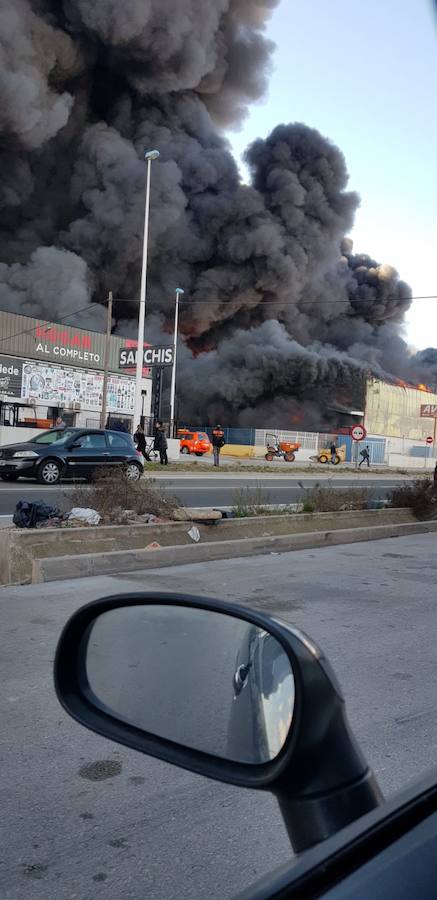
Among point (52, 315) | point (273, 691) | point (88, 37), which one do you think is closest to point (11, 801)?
point (273, 691)

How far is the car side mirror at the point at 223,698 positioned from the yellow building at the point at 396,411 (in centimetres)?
6301

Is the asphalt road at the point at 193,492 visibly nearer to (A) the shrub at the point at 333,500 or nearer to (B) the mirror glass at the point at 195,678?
(A) the shrub at the point at 333,500

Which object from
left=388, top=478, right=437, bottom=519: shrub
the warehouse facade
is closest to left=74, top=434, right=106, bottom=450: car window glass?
left=388, top=478, right=437, bottom=519: shrub

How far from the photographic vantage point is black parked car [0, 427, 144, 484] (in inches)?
621

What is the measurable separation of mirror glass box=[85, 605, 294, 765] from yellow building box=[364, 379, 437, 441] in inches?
2480

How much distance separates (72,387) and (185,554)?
91.6 ft

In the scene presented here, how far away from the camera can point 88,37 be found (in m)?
56.9

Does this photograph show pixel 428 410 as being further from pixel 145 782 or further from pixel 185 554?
pixel 145 782

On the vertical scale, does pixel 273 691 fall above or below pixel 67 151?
below

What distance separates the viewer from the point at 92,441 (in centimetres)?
1645

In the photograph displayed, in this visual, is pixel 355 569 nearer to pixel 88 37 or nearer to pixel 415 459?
pixel 415 459

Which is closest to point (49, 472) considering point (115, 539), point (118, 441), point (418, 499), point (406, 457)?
point (118, 441)

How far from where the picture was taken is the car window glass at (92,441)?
1630 centimetres

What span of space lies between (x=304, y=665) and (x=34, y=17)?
5786cm
